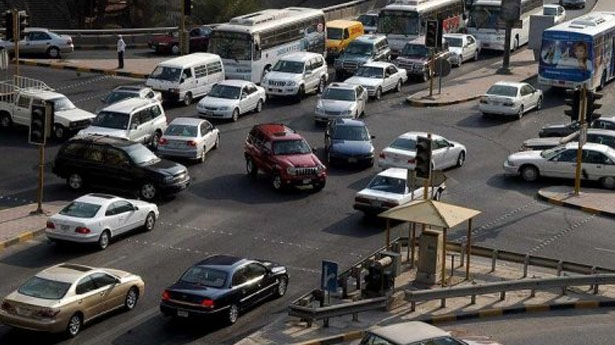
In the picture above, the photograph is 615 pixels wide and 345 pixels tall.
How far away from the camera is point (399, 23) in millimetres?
62594

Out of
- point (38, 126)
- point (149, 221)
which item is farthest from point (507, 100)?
point (38, 126)

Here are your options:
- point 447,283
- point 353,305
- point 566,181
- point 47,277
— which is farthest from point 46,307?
point 566,181

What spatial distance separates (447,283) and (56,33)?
1373 inches

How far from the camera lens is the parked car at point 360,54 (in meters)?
56.9

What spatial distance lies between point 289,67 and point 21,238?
21097 millimetres

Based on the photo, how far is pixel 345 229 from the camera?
35688 millimetres

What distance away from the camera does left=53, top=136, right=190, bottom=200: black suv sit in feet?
124

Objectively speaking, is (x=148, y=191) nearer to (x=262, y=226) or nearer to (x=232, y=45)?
(x=262, y=226)

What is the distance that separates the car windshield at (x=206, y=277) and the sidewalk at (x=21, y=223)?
7.18m

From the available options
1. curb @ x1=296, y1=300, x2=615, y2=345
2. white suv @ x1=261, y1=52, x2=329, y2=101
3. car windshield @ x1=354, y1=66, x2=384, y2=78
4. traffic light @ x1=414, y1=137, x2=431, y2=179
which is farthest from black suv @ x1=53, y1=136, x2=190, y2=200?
car windshield @ x1=354, y1=66, x2=384, y2=78

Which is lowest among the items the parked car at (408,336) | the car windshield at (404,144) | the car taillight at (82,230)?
the car taillight at (82,230)

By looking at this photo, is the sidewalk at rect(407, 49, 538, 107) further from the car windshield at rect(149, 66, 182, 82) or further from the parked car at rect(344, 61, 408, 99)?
the car windshield at rect(149, 66, 182, 82)

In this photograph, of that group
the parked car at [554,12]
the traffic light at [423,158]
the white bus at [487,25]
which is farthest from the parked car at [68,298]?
the parked car at [554,12]

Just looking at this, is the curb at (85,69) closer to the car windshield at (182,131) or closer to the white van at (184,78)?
the white van at (184,78)
